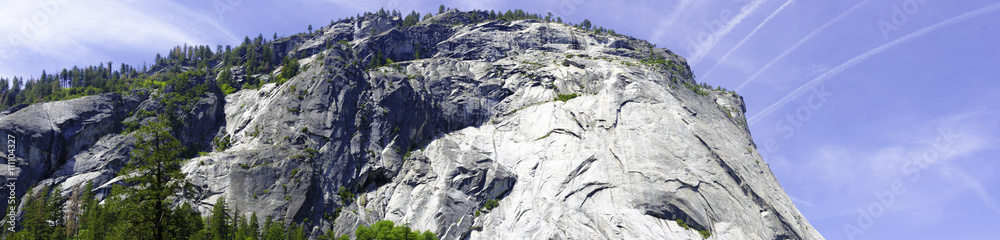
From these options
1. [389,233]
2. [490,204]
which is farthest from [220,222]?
[490,204]

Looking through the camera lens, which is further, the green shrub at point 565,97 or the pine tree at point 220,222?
the green shrub at point 565,97

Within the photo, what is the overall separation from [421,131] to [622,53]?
4872 centimetres

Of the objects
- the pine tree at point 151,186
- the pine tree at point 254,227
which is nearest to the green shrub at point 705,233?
the pine tree at point 254,227

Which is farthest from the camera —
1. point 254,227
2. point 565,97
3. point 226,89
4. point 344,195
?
point 226,89

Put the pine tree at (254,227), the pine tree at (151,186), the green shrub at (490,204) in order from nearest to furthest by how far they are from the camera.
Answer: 1. the pine tree at (151,186)
2. the pine tree at (254,227)
3. the green shrub at (490,204)

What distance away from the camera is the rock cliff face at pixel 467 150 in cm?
6706

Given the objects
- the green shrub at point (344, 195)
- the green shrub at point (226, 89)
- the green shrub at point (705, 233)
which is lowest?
the green shrub at point (344, 195)

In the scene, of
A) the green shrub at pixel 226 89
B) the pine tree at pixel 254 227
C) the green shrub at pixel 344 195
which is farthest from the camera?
the green shrub at pixel 226 89

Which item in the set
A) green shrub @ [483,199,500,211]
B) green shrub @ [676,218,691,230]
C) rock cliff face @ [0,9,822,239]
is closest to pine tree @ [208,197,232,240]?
rock cliff face @ [0,9,822,239]

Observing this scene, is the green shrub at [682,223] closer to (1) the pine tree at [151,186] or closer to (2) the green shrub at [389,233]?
(2) the green shrub at [389,233]

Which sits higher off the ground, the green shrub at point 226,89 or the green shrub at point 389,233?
the green shrub at point 226,89

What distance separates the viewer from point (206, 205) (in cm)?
6744

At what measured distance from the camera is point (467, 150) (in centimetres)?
8188

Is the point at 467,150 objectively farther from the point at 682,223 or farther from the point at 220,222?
the point at 220,222
